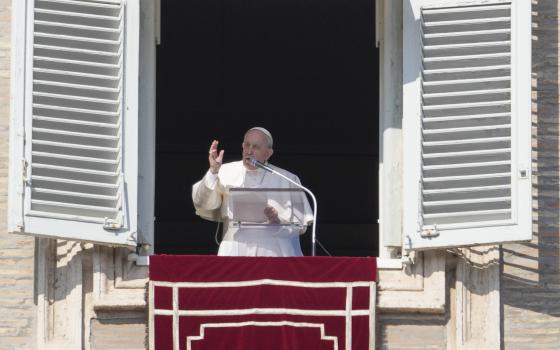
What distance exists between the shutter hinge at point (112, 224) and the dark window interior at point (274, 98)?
633 cm

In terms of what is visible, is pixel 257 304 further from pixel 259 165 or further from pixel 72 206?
pixel 72 206

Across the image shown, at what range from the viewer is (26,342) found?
445 inches

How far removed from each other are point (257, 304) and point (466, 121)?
142 cm

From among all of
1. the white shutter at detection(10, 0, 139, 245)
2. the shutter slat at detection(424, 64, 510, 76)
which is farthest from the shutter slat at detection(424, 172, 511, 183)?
the white shutter at detection(10, 0, 139, 245)

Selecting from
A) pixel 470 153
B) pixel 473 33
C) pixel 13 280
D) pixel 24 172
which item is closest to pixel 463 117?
pixel 470 153

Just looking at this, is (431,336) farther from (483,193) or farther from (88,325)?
(88,325)

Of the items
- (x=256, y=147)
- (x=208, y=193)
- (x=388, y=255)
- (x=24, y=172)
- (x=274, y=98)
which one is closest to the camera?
(x=24, y=172)

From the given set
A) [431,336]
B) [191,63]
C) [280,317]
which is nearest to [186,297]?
[280,317]

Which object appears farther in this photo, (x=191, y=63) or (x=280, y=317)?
(x=191, y=63)

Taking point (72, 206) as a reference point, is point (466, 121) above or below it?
above

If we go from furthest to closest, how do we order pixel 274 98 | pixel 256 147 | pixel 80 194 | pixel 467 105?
pixel 274 98
pixel 256 147
pixel 467 105
pixel 80 194

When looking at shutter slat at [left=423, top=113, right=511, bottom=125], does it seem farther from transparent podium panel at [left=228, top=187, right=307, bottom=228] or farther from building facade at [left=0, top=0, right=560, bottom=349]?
transparent podium panel at [left=228, top=187, right=307, bottom=228]

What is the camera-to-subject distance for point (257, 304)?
11133mm

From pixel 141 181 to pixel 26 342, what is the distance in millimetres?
998
